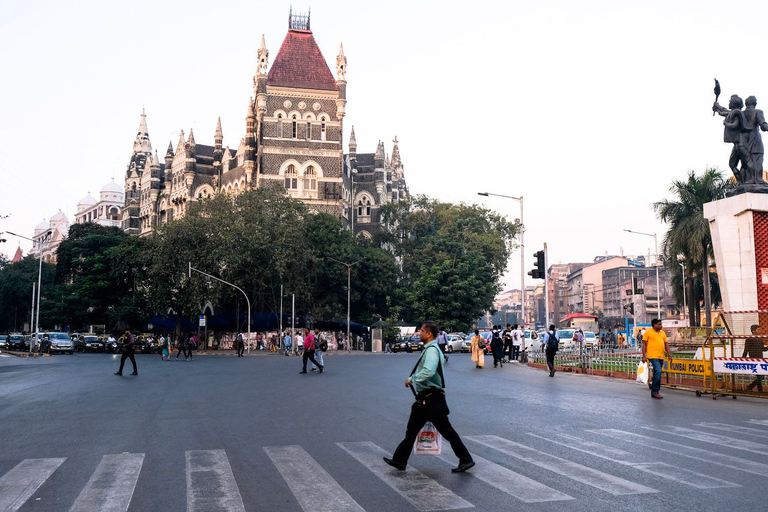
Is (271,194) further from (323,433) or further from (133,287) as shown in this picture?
(323,433)

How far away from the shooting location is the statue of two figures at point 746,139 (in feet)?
69.1

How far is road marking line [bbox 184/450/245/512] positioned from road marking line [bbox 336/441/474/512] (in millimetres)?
1467

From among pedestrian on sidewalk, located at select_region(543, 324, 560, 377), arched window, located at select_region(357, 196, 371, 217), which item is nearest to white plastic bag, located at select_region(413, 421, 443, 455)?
pedestrian on sidewalk, located at select_region(543, 324, 560, 377)

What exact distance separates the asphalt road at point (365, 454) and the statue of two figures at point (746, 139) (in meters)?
7.73

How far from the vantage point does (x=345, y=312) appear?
238ft

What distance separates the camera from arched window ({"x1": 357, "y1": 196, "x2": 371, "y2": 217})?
335 ft

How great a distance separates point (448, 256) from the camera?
6912 cm

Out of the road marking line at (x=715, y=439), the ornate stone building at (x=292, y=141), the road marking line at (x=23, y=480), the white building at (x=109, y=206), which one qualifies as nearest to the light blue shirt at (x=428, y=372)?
the road marking line at (x=23, y=480)

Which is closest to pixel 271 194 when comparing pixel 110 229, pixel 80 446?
pixel 110 229

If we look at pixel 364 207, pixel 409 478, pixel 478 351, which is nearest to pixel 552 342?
pixel 478 351

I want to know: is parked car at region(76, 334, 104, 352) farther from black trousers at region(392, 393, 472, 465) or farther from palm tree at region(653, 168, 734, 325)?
black trousers at region(392, 393, 472, 465)

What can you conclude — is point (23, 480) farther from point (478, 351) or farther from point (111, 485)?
point (478, 351)

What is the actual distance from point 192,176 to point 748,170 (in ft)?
281

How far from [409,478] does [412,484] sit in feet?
0.95
